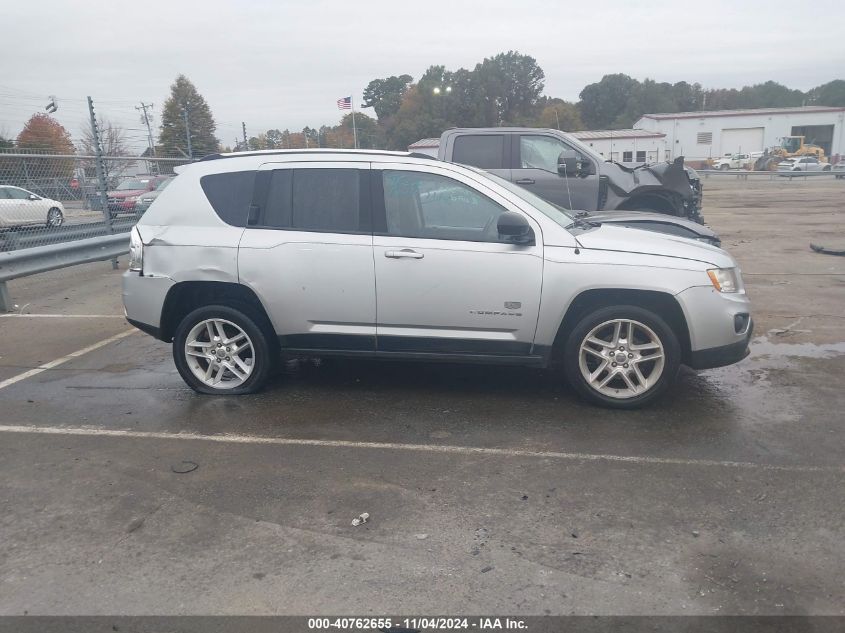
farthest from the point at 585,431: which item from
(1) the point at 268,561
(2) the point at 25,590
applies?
(2) the point at 25,590

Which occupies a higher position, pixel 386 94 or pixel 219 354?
pixel 386 94

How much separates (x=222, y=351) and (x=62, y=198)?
755 cm

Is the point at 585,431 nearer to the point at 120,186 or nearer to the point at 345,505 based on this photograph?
the point at 345,505

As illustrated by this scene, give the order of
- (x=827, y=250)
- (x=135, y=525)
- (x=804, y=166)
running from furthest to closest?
(x=804, y=166) → (x=827, y=250) → (x=135, y=525)

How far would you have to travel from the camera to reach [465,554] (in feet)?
10.7

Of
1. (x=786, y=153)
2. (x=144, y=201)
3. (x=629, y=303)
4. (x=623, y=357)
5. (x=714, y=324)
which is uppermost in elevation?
(x=786, y=153)

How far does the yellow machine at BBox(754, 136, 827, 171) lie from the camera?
5647 cm

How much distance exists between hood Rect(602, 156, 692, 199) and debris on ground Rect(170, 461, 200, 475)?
7.29 metres

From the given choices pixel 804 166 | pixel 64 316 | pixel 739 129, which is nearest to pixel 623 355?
pixel 64 316

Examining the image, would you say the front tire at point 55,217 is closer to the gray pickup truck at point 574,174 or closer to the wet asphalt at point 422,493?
the wet asphalt at point 422,493

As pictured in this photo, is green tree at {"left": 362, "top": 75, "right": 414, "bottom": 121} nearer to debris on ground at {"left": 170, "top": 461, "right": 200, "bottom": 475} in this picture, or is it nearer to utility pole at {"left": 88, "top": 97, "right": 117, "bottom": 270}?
utility pole at {"left": 88, "top": 97, "right": 117, "bottom": 270}

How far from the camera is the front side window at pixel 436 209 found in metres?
5.04

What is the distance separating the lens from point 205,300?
546cm

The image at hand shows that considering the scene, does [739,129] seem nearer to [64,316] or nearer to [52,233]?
[52,233]
